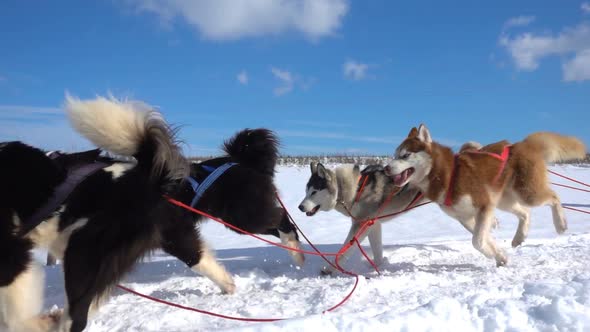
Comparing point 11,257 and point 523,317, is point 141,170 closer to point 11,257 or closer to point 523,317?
point 11,257

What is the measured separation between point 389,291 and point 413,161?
5.73 ft

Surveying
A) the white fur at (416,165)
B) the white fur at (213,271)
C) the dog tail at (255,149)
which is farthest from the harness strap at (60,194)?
the white fur at (416,165)

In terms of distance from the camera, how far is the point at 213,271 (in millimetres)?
3834

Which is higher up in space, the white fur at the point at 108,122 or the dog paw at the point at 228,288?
the white fur at the point at 108,122

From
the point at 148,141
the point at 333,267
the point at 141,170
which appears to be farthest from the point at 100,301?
the point at 333,267

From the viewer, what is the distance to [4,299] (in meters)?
2.60

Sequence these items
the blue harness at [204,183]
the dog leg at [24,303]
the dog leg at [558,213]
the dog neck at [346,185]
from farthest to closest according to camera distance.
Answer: the dog neck at [346,185], the dog leg at [558,213], the blue harness at [204,183], the dog leg at [24,303]

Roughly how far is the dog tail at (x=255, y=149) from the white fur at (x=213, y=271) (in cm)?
135

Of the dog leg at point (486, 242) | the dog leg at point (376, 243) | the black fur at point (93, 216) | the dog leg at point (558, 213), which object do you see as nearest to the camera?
the black fur at point (93, 216)

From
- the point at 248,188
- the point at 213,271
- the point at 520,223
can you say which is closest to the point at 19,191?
the point at 213,271

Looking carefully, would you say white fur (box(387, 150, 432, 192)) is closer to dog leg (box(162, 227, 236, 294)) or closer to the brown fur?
the brown fur

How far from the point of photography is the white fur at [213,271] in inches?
149

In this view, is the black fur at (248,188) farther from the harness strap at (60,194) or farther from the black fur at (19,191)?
the black fur at (19,191)

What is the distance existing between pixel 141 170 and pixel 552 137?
4.78m
